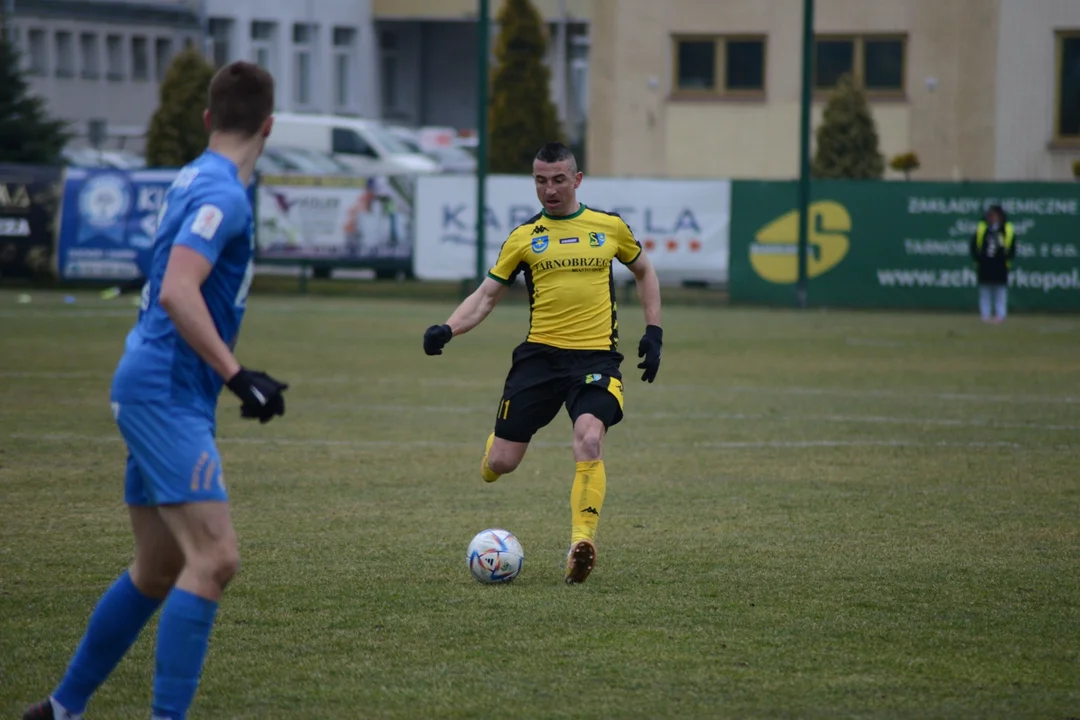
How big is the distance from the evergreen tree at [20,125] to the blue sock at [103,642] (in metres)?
31.7

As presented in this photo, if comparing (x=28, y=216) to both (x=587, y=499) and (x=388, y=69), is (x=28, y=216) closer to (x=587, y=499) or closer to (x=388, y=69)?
(x=587, y=499)

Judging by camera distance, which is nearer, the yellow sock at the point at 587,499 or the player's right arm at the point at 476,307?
the yellow sock at the point at 587,499

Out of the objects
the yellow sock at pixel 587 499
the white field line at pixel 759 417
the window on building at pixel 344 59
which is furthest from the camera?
the window on building at pixel 344 59

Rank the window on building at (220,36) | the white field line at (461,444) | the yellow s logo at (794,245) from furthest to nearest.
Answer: the window on building at (220,36), the yellow s logo at (794,245), the white field line at (461,444)

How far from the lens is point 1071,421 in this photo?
1305 cm

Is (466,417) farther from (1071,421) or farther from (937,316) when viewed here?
(937,316)

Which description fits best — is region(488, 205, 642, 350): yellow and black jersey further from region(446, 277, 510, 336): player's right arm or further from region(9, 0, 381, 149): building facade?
region(9, 0, 381, 149): building facade

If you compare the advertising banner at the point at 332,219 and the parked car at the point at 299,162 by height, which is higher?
the parked car at the point at 299,162

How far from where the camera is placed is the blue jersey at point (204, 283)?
175 inches

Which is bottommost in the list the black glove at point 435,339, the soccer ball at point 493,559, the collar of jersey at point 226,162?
the soccer ball at point 493,559

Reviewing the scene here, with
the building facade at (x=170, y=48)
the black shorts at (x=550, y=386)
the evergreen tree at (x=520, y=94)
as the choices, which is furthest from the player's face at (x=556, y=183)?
the building facade at (x=170, y=48)

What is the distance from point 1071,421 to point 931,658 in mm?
7857

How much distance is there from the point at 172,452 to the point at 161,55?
2012 inches

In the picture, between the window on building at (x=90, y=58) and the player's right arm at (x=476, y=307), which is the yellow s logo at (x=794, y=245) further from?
the window on building at (x=90, y=58)
